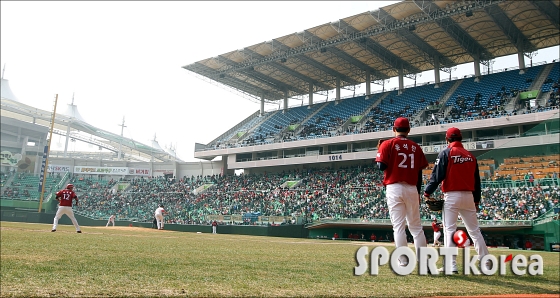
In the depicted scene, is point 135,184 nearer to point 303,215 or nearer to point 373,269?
point 303,215

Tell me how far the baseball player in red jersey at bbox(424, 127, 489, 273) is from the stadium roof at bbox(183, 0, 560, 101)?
95.8 feet

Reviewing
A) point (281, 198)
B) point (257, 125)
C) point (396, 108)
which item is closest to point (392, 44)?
point (396, 108)

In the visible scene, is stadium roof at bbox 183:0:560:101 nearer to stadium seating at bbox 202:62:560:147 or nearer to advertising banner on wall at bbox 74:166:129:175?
stadium seating at bbox 202:62:560:147

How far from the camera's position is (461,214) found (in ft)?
18.1

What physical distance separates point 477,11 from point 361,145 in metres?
14.8

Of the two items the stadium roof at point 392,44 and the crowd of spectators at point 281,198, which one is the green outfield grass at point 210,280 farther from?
the stadium roof at point 392,44

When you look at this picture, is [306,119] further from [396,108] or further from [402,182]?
[402,182]

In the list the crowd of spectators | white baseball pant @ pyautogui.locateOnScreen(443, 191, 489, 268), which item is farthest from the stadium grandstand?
white baseball pant @ pyautogui.locateOnScreen(443, 191, 489, 268)

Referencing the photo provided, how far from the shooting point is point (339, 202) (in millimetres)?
31062

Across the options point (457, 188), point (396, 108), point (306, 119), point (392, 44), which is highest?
point (392, 44)

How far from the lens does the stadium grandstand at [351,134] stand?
2336 cm

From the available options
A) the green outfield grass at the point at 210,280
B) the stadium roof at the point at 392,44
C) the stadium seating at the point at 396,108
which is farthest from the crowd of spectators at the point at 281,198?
the green outfield grass at the point at 210,280

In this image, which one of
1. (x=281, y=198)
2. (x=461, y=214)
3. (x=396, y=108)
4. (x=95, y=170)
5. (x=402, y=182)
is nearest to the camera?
(x=402, y=182)

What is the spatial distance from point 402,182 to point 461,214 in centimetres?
101
